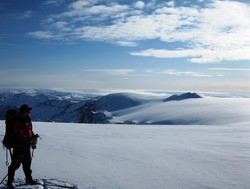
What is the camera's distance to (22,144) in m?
6.51

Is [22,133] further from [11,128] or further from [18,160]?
[18,160]

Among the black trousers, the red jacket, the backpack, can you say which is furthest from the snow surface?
the backpack

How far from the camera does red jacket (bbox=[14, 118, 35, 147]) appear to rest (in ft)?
21.1

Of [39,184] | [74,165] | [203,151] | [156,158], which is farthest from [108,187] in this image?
[203,151]

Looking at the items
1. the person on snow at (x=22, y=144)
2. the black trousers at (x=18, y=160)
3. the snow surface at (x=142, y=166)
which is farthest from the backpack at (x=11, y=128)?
the snow surface at (x=142, y=166)

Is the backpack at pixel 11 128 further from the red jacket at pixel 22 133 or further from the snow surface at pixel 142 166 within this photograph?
the snow surface at pixel 142 166

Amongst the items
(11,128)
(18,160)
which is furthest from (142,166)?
(11,128)

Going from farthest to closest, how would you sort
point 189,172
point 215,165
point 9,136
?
point 215,165
point 189,172
point 9,136

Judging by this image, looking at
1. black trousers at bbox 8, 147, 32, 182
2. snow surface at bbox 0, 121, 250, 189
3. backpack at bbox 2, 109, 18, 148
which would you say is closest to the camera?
backpack at bbox 2, 109, 18, 148

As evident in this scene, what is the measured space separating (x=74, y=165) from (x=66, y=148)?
2.64 metres

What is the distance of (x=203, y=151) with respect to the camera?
36.3ft

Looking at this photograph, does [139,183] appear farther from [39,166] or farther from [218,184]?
[39,166]

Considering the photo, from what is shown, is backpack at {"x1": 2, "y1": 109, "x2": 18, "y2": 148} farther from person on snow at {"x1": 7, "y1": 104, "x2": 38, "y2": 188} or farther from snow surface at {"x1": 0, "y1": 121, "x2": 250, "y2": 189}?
snow surface at {"x1": 0, "y1": 121, "x2": 250, "y2": 189}

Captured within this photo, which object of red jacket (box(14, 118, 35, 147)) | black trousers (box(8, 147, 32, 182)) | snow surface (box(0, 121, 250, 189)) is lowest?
snow surface (box(0, 121, 250, 189))
